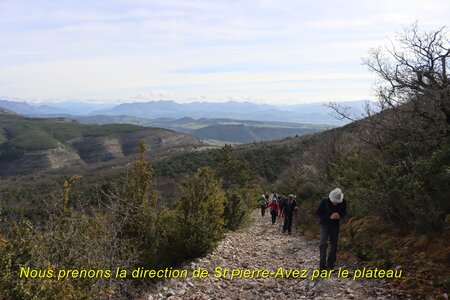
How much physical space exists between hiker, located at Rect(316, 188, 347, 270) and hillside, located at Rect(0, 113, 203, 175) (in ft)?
353

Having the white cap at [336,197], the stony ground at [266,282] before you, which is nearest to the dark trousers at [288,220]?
the stony ground at [266,282]

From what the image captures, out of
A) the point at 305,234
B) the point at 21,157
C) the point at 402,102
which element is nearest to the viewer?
the point at 402,102

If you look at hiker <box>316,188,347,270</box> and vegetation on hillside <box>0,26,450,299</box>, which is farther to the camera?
hiker <box>316,188,347,270</box>

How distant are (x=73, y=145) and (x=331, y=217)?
168 meters

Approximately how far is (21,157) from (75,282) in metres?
147

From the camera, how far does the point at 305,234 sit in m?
14.4

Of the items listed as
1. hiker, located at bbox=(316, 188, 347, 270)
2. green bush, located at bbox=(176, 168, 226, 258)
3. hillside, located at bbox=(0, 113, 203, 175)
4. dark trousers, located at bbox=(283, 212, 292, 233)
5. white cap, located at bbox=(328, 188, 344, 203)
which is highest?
white cap, located at bbox=(328, 188, 344, 203)

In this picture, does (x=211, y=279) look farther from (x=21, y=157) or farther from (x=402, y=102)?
(x=21, y=157)

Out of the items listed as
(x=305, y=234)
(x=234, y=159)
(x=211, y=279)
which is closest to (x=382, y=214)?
(x=305, y=234)

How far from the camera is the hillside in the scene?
132 meters

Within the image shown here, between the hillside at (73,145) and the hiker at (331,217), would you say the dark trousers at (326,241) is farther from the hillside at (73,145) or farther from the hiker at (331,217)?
the hillside at (73,145)

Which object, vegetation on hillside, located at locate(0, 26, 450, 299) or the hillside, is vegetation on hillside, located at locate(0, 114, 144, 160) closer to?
the hillside

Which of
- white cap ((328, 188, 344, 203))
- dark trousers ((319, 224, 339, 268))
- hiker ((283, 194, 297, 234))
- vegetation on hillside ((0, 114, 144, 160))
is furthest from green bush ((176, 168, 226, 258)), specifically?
vegetation on hillside ((0, 114, 144, 160))

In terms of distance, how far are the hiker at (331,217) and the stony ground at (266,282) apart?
49cm
